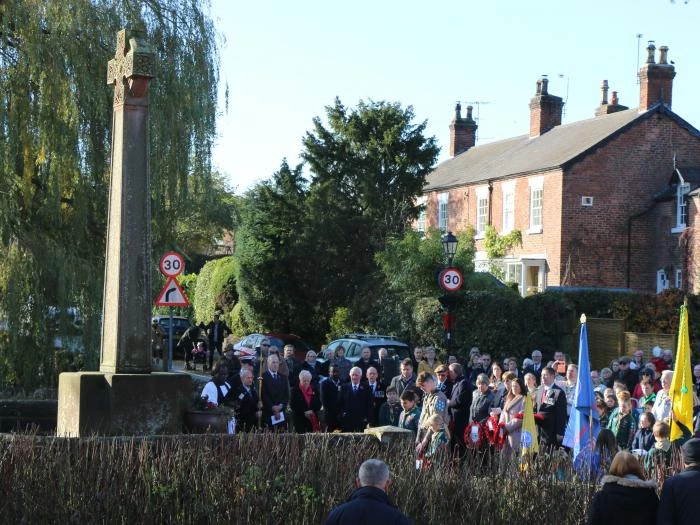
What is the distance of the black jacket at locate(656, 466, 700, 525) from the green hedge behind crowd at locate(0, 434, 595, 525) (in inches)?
68.3

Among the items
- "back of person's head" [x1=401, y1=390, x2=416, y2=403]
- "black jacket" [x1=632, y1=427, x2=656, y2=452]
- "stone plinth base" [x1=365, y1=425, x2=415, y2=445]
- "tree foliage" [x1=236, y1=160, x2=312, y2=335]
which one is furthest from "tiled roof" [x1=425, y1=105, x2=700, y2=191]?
"stone plinth base" [x1=365, y1=425, x2=415, y2=445]

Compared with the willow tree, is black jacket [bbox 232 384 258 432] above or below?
below

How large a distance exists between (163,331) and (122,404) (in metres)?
27.5

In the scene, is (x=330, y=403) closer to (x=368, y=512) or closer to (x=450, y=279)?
(x=368, y=512)

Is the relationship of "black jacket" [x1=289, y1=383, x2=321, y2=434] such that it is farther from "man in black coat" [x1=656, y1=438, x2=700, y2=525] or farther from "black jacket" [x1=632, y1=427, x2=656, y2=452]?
"man in black coat" [x1=656, y1=438, x2=700, y2=525]

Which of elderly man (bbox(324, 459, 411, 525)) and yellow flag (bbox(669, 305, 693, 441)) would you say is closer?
elderly man (bbox(324, 459, 411, 525))

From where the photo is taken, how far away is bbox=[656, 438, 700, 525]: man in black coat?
830cm

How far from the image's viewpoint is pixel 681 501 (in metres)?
8.35

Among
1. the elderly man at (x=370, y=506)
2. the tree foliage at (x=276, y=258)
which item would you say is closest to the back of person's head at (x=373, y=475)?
the elderly man at (x=370, y=506)

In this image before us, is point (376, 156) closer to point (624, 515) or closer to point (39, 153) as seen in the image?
point (39, 153)

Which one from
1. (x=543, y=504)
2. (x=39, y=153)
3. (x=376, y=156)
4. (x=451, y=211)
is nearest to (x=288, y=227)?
(x=376, y=156)

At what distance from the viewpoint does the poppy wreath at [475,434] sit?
15336mm

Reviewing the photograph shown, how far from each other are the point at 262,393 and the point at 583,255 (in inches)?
1069

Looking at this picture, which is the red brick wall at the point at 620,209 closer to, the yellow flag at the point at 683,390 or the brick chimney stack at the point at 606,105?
the brick chimney stack at the point at 606,105
